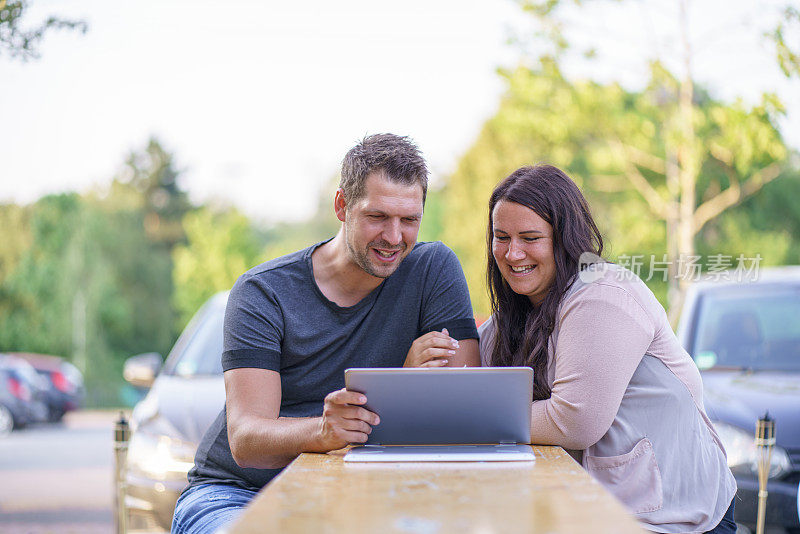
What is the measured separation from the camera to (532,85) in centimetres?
1391

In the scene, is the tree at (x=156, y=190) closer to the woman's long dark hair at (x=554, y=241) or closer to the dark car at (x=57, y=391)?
the dark car at (x=57, y=391)

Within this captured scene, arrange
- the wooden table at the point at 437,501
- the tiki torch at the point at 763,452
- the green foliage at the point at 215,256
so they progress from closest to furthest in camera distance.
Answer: the wooden table at the point at 437,501 < the tiki torch at the point at 763,452 < the green foliage at the point at 215,256

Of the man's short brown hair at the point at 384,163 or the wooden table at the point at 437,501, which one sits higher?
the man's short brown hair at the point at 384,163

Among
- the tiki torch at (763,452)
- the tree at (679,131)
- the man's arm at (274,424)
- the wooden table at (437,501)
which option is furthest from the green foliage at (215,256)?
the wooden table at (437,501)

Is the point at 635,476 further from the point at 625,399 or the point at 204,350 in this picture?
the point at 204,350

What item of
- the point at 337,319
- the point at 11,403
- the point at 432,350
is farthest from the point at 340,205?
the point at 11,403

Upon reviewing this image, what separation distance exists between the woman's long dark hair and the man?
0.80ft

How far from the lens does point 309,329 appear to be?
342 cm

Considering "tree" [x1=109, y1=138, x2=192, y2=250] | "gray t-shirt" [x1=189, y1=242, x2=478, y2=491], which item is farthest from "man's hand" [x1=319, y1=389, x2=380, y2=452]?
"tree" [x1=109, y1=138, x2=192, y2=250]

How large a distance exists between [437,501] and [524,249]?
55.9 inches

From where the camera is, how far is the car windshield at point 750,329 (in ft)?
18.8

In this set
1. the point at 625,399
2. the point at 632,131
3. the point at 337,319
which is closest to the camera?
the point at 625,399

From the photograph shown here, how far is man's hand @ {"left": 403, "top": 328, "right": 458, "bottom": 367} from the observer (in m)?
3.11

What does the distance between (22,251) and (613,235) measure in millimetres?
27413
